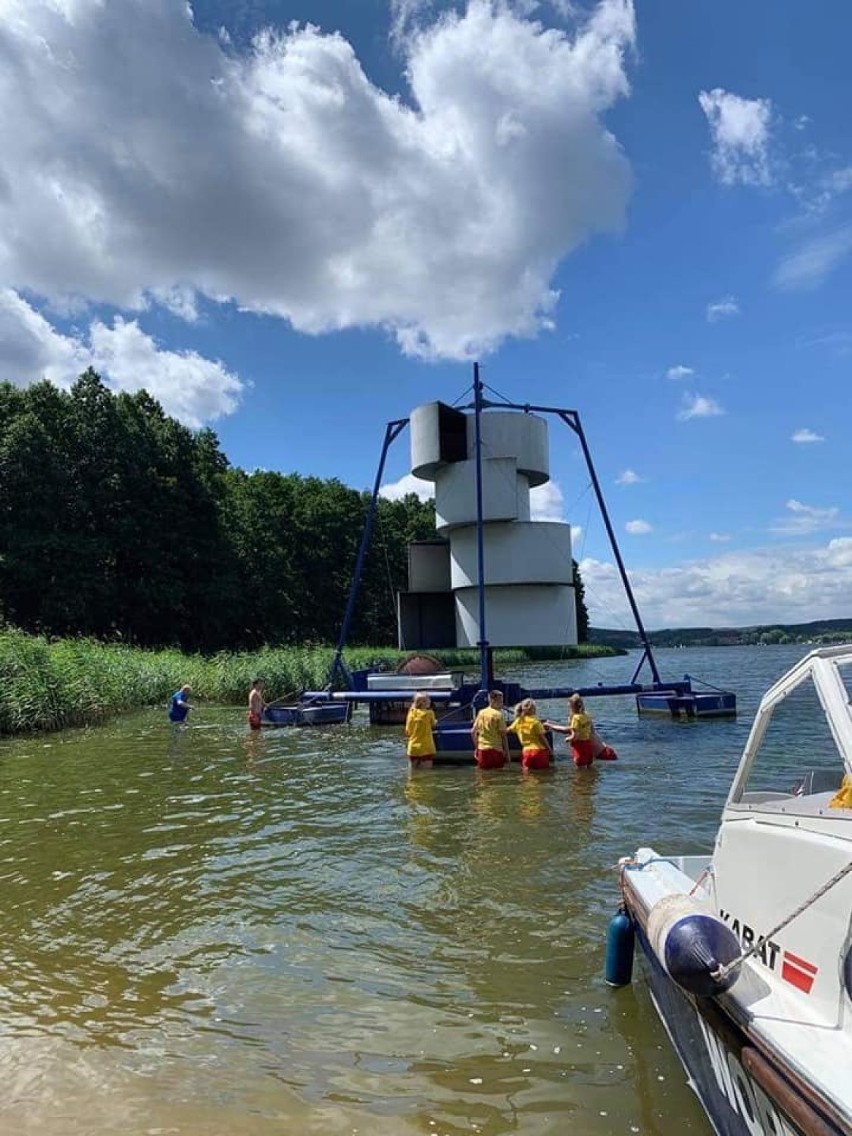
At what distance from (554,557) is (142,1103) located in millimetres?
21945

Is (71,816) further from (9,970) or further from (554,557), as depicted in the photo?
(554,557)

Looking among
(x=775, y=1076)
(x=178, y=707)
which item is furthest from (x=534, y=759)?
(x=775, y=1076)

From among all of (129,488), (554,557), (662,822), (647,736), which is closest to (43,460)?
(129,488)

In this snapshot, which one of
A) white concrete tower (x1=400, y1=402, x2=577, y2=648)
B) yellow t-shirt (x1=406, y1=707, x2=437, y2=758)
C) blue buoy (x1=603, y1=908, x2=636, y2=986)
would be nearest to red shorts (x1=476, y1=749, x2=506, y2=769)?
yellow t-shirt (x1=406, y1=707, x2=437, y2=758)

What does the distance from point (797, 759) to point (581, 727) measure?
12647 mm

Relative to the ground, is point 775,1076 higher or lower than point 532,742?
higher

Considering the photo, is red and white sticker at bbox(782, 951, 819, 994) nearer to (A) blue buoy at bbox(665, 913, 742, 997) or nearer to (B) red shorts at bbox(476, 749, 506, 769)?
(A) blue buoy at bbox(665, 913, 742, 997)

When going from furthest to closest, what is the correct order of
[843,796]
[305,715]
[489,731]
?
[305,715], [489,731], [843,796]

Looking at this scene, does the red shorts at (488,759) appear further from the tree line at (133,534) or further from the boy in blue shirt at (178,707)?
the tree line at (133,534)

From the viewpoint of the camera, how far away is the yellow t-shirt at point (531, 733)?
15.9m

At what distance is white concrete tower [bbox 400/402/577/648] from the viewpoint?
2506 centimetres

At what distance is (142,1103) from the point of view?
14.8 ft

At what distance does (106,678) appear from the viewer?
25938mm

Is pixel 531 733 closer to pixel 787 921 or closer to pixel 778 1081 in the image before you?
pixel 787 921
